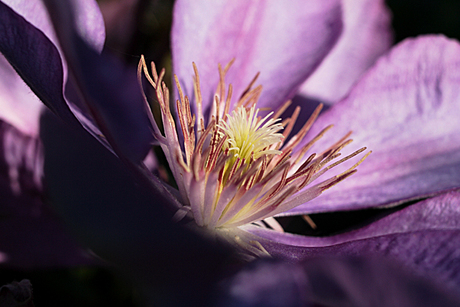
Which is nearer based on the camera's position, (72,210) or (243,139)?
(72,210)

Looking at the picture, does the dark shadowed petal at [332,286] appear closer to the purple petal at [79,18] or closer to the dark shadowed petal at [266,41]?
the purple petal at [79,18]

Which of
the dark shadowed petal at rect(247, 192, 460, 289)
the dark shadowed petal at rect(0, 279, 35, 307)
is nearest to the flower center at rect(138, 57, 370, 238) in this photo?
the dark shadowed petal at rect(247, 192, 460, 289)

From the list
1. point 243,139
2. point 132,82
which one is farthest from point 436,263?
point 132,82

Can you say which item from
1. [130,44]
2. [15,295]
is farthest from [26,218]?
[130,44]

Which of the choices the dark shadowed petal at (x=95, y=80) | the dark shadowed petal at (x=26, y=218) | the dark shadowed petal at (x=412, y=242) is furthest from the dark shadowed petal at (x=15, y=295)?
the dark shadowed petal at (x=412, y=242)

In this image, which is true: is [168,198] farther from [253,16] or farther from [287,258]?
[253,16]

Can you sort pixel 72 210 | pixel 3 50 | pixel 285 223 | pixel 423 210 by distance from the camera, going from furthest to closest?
pixel 285 223 < pixel 423 210 < pixel 3 50 < pixel 72 210

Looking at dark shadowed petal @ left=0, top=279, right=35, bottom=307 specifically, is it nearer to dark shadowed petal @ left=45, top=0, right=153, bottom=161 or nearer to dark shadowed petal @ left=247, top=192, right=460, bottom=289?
dark shadowed petal @ left=45, top=0, right=153, bottom=161
